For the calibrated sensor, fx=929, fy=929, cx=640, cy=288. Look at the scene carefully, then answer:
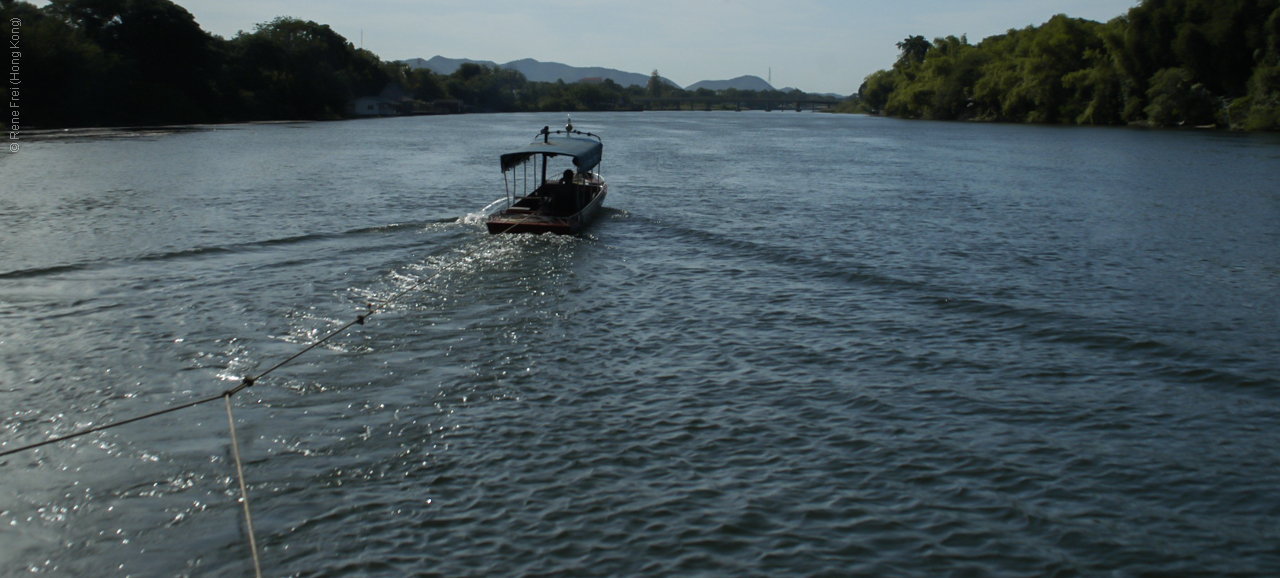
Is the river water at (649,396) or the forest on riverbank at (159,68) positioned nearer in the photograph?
the river water at (649,396)

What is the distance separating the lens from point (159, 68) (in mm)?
91438

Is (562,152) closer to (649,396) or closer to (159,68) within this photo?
(649,396)

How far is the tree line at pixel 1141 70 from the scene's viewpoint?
70812mm

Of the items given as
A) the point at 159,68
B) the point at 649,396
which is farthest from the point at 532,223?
the point at 159,68

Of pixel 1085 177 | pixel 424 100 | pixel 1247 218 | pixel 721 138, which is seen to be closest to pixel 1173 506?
pixel 1247 218

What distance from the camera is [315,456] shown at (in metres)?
11.1

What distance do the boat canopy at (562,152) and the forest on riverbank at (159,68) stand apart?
180ft

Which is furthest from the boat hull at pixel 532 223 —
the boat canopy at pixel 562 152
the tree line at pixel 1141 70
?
the tree line at pixel 1141 70

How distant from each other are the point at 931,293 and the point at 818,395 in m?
6.95

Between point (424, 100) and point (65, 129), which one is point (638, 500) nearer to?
point (65, 129)

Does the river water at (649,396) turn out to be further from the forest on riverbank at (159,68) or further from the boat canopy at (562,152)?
the forest on riverbank at (159,68)

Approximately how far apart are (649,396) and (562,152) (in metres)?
14.9

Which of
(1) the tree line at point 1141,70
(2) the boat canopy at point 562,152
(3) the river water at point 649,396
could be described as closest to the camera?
(3) the river water at point 649,396

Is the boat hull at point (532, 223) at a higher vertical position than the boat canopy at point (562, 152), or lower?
lower
